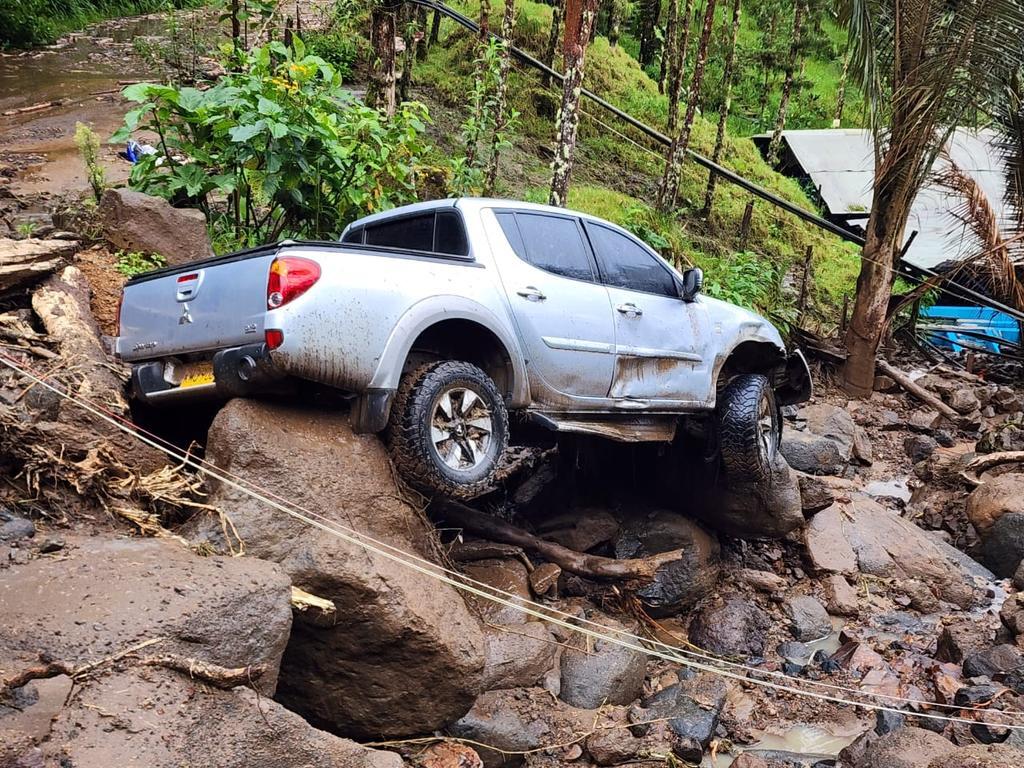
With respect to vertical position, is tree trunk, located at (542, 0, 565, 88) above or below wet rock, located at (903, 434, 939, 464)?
above

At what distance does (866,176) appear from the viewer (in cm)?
2331

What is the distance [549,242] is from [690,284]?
4.39 ft

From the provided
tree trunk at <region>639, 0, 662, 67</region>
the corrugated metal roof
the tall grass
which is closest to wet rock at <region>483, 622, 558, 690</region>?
the corrugated metal roof

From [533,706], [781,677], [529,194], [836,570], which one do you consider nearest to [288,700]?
[533,706]

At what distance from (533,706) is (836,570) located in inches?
172

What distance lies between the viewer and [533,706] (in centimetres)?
652

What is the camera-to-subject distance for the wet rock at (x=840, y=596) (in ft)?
29.7

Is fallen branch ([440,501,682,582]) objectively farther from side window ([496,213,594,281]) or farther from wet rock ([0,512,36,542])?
wet rock ([0,512,36,542])

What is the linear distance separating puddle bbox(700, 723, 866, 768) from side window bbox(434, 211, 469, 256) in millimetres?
3934

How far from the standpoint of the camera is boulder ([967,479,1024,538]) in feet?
33.5

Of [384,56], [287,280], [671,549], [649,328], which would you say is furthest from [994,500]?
[287,280]

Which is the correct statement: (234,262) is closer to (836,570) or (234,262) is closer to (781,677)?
(781,677)

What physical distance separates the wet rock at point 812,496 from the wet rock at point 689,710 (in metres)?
3.00

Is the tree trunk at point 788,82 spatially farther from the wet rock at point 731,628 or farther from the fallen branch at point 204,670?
the fallen branch at point 204,670
